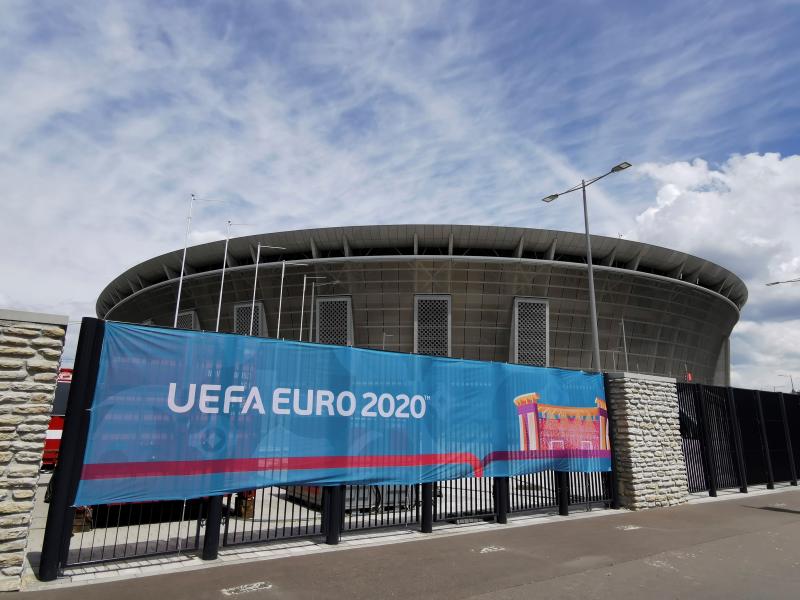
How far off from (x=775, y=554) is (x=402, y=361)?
7.66 metres

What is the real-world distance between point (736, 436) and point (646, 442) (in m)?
6.11

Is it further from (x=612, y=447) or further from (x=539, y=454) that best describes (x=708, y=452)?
(x=539, y=454)

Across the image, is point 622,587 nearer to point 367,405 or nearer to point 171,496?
point 367,405

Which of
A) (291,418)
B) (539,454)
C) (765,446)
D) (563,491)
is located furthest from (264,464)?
(765,446)

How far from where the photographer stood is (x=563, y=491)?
1270cm

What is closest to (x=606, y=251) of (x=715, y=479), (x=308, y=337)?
(x=308, y=337)

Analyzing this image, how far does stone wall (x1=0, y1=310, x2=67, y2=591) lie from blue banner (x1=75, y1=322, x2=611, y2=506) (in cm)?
62

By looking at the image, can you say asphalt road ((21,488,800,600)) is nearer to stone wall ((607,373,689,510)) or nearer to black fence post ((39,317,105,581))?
black fence post ((39,317,105,581))

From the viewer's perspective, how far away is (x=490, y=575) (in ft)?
24.1

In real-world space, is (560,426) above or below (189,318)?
below

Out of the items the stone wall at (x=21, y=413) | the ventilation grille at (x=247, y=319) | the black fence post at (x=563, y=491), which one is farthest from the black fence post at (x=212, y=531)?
the ventilation grille at (x=247, y=319)

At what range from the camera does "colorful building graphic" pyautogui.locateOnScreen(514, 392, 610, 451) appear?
12.2m

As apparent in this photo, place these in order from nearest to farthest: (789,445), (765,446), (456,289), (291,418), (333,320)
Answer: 1. (291,418)
2. (765,446)
3. (789,445)
4. (456,289)
5. (333,320)

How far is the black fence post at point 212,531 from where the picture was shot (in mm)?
7656
